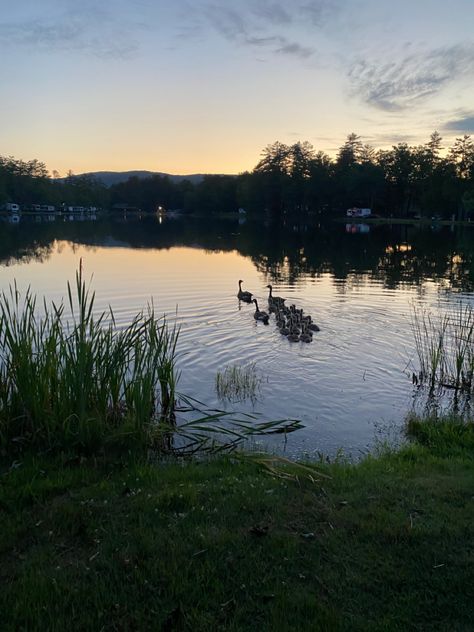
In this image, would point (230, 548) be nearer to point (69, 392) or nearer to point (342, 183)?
point (69, 392)

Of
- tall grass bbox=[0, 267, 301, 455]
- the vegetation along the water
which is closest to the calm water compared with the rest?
the vegetation along the water

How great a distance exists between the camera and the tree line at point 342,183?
113 meters

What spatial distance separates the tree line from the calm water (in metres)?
67.7

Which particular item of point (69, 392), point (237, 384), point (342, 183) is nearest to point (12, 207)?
point (342, 183)

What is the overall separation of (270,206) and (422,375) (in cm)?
14207

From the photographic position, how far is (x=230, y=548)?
14.8 feet

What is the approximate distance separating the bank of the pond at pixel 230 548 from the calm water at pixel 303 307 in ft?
8.91

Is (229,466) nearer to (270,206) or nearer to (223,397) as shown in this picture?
(223,397)

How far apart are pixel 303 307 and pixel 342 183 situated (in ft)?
389

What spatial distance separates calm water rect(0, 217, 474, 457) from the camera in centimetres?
1039

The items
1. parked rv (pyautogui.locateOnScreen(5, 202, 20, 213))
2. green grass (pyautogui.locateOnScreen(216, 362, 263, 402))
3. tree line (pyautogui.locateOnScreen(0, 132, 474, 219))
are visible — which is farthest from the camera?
parked rv (pyautogui.locateOnScreen(5, 202, 20, 213))

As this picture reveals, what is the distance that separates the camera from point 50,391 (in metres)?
7.12

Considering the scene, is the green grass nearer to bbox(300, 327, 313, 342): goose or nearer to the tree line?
bbox(300, 327, 313, 342): goose

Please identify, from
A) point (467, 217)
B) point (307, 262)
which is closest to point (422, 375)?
point (307, 262)
